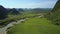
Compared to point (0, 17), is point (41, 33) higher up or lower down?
higher up

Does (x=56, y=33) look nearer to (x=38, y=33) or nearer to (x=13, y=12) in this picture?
(x=38, y=33)

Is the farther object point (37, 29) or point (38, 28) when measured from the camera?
point (38, 28)

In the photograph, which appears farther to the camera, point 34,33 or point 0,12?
point 0,12

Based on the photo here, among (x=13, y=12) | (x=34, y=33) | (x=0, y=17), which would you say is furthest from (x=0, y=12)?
(x=34, y=33)

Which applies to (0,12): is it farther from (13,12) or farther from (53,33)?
Result: (53,33)

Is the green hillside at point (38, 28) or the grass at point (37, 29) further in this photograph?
the green hillside at point (38, 28)

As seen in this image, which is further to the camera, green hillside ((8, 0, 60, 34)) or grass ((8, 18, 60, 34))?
green hillside ((8, 0, 60, 34))

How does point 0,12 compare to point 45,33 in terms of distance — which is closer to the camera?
point 45,33

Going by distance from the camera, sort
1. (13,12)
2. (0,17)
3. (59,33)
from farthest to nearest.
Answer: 1. (13,12)
2. (0,17)
3. (59,33)

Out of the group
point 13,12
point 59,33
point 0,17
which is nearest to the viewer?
point 59,33
